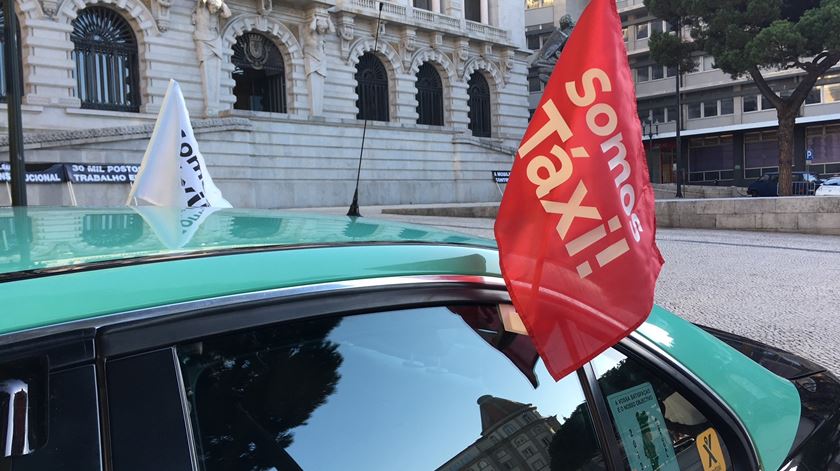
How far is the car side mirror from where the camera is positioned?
2.83 ft

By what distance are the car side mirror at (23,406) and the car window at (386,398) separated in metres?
0.20

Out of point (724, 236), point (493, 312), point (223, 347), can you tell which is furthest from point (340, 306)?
point (724, 236)

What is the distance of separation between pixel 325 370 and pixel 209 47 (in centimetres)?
2505

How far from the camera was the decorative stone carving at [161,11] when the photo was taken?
→ 22766 mm

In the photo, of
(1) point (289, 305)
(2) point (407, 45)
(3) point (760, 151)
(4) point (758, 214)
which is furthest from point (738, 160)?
(1) point (289, 305)

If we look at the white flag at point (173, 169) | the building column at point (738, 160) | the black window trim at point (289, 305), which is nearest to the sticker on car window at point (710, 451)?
the black window trim at point (289, 305)

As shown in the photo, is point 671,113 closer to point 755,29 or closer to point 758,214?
point 755,29

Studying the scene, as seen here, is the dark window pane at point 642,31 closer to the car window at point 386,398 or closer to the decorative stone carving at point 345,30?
the decorative stone carving at point 345,30

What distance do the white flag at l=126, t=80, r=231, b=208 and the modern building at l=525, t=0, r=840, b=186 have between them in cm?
3917

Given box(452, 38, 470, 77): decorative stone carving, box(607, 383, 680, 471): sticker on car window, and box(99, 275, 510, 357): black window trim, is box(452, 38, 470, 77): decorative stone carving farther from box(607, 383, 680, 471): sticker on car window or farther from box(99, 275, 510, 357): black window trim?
box(99, 275, 510, 357): black window trim

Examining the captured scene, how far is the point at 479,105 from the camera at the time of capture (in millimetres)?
35625

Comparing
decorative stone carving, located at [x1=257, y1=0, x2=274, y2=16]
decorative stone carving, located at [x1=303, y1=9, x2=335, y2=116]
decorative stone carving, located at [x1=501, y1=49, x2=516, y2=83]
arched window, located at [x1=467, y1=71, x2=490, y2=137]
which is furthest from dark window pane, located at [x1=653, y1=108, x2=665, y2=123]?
decorative stone carving, located at [x1=257, y1=0, x2=274, y2=16]

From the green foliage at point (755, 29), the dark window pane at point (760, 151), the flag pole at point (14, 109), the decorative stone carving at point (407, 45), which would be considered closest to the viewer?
the flag pole at point (14, 109)

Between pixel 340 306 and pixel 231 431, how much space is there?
0.91 ft
